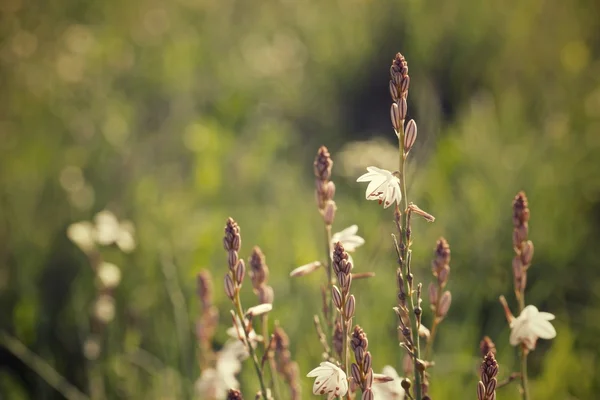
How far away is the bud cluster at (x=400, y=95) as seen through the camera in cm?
90

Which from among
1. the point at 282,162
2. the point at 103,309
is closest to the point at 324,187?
the point at 103,309

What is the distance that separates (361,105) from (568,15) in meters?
1.35

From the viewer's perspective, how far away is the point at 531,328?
1.05 meters

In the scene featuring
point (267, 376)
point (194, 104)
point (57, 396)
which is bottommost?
point (57, 396)

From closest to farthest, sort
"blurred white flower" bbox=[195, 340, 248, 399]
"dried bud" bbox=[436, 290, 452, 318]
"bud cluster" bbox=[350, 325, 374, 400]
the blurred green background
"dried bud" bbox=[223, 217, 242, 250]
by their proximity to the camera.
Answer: "bud cluster" bbox=[350, 325, 374, 400] < "dried bud" bbox=[223, 217, 242, 250] < "dried bud" bbox=[436, 290, 452, 318] < "blurred white flower" bbox=[195, 340, 248, 399] < the blurred green background

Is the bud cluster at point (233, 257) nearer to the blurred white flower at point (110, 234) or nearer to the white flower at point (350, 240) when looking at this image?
the white flower at point (350, 240)

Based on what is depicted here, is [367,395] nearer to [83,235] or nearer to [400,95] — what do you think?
[400,95]

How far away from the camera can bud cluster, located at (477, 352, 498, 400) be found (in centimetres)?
90

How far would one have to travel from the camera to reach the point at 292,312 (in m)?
2.08

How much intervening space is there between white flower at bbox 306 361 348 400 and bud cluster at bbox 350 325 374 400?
21mm

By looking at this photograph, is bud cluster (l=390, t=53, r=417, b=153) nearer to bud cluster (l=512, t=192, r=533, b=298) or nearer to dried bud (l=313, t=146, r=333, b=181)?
dried bud (l=313, t=146, r=333, b=181)

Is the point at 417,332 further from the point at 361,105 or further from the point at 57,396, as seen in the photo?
the point at 361,105

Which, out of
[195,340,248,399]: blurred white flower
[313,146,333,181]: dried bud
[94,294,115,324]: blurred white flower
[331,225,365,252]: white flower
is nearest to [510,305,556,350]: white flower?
[331,225,365,252]: white flower

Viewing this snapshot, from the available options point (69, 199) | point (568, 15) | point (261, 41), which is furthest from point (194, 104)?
point (568, 15)
